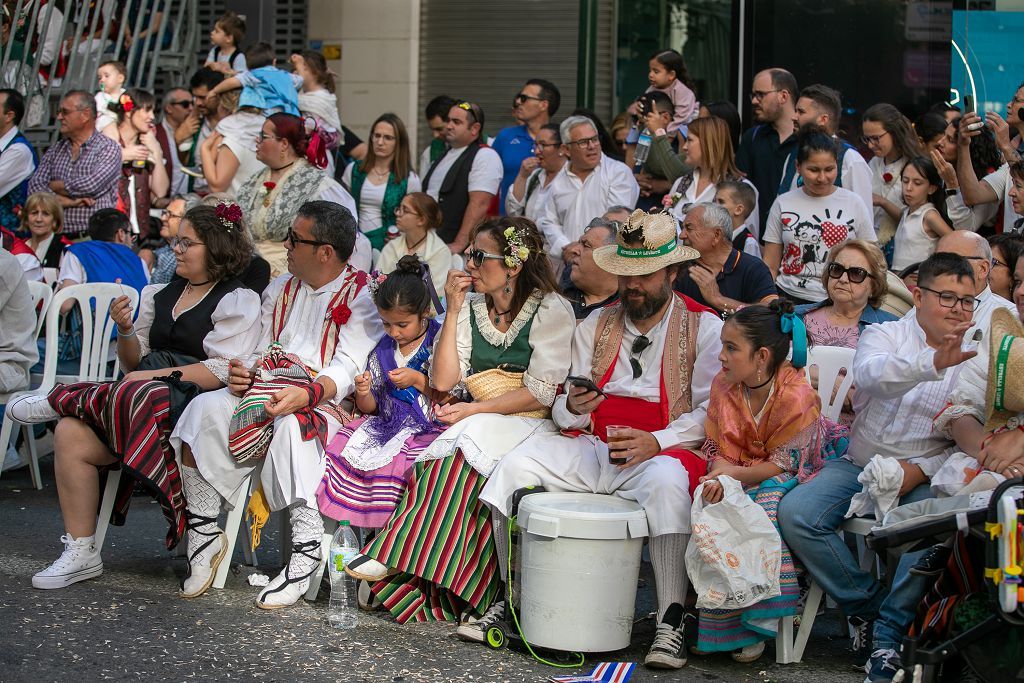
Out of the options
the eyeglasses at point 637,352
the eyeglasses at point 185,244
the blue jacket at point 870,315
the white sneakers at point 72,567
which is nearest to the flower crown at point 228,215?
the eyeglasses at point 185,244

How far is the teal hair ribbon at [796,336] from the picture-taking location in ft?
15.5

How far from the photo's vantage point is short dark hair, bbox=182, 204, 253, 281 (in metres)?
5.78

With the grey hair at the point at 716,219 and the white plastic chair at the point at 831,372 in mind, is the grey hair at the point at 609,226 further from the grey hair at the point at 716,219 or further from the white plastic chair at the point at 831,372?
the white plastic chair at the point at 831,372

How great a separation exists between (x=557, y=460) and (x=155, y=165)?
6235mm

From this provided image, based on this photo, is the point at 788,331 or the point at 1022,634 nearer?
the point at 1022,634

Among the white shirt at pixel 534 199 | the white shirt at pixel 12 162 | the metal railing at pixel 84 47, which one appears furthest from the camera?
the metal railing at pixel 84 47

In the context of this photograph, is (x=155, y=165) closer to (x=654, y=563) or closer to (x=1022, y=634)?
(x=654, y=563)

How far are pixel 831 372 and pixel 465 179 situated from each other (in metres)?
3.81

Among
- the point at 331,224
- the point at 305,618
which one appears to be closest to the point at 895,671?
the point at 305,618

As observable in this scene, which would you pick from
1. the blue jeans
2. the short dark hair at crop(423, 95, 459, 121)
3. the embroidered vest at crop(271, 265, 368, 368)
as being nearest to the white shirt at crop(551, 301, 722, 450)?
the blue jeans

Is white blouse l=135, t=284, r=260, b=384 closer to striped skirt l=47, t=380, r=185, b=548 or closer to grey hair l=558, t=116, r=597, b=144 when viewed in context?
striped skirt l=47, t=380, r=185, b=548

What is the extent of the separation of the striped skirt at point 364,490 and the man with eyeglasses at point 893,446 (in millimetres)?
1472

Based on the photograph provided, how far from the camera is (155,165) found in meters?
10.2

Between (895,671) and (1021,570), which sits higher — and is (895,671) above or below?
below
